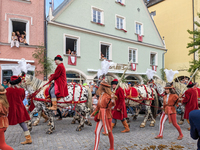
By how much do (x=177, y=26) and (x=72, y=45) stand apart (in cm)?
1372

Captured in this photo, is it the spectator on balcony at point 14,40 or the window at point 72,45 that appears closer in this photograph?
the spectator on balcony at point 14,40

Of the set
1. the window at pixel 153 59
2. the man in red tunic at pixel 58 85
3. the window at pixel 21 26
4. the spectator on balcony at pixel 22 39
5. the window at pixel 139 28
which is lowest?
the man in red tunic at pixel 58 85

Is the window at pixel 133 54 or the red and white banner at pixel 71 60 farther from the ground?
the window at pixel 133 54

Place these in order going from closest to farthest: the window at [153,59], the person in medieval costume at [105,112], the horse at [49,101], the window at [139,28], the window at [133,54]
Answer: the person in medieval costume at [105,112] → the horse at [49,101] → the window at [133,54] → the window at [139,28] → the window at [153,59]

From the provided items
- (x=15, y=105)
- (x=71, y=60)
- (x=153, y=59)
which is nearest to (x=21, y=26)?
(x=71, y=60)

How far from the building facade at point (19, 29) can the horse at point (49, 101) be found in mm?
5205

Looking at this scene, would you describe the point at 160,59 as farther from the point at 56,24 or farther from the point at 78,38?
the point at 56,24

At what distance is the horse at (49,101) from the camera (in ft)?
20.2

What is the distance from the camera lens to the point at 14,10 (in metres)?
11.0

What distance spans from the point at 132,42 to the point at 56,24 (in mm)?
7466

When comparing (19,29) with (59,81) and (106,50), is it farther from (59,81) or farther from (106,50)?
(59,81)

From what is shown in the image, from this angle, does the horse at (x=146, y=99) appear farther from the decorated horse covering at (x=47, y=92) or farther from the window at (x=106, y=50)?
the window at (x=106, y=50)

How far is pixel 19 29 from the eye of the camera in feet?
37.9

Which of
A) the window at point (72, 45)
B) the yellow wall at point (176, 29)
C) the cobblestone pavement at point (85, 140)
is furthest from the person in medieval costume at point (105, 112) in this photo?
the yellow wall at point (176, 29)
